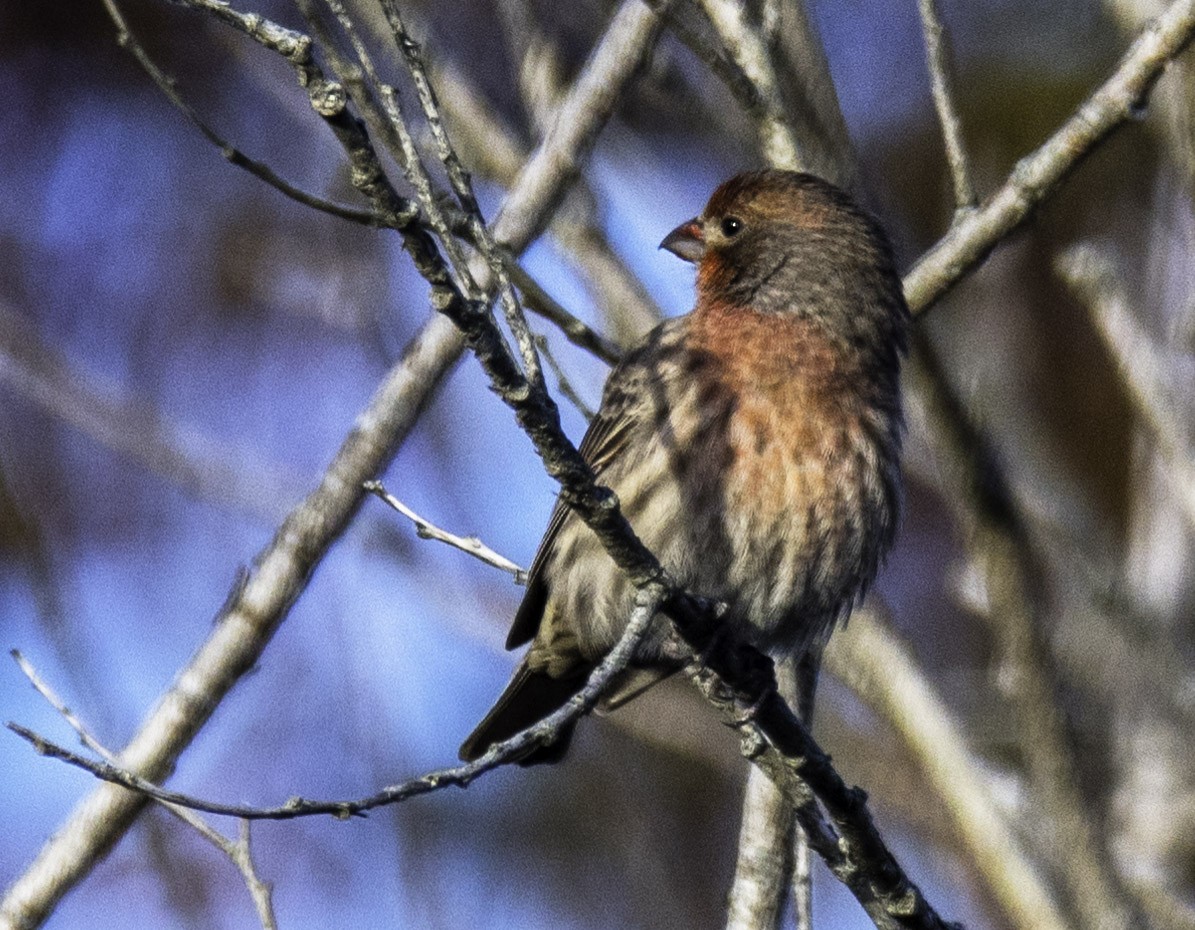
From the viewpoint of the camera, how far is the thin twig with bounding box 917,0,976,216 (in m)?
5.71

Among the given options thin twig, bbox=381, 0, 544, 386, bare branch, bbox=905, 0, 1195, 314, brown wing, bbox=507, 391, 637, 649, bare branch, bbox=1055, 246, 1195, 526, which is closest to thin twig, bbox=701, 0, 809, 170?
bare branch, bbox=905, 0, 1195, 314

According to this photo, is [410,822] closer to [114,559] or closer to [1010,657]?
[1010,657]

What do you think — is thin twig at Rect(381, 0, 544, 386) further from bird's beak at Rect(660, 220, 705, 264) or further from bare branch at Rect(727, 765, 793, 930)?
bird's beak at Rect(660, 220, 705, 264)

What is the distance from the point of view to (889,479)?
5.53 m

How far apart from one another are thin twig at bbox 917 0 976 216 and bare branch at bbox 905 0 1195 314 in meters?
0.09

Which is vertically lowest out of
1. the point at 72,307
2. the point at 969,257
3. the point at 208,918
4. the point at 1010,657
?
the point at 208,918

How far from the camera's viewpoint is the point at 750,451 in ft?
17.2

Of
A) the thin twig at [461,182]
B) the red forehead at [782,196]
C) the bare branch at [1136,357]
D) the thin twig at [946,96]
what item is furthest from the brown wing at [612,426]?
the thin twig at [461,182]

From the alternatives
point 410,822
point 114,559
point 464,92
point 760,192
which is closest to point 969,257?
point 760,192

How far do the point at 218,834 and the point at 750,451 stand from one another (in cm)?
186

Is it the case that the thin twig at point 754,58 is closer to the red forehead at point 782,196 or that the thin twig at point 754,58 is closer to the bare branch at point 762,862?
the red forehead at point 782,196

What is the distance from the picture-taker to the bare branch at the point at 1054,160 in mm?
5469

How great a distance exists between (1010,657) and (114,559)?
4798 mm

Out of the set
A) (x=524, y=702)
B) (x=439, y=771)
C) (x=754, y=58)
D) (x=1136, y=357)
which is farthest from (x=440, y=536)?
(x=1136, y=357)
